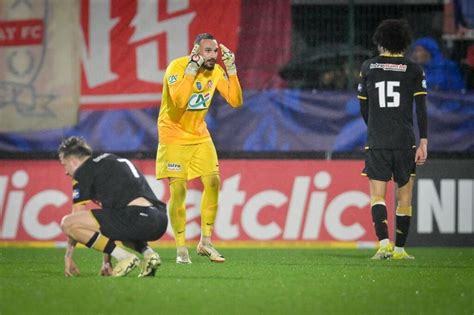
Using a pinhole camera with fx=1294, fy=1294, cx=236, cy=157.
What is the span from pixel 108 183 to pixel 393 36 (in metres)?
3.59

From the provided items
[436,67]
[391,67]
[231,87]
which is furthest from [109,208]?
[436,67]

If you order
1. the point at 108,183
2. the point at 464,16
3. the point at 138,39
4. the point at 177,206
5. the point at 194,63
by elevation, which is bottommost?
the point at 177,206

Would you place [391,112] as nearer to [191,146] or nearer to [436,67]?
[191,146]

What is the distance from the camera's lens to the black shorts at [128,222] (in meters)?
9.50

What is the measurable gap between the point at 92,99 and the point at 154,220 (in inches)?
218

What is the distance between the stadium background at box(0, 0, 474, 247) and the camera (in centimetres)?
1445

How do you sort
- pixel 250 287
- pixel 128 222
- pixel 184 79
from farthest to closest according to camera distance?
1. pixel 184 79
2. pixel 128 222
3. pixel 250 287

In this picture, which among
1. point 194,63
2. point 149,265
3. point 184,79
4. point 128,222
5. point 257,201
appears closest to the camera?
point 128,222

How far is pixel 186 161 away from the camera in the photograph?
38.3 ft

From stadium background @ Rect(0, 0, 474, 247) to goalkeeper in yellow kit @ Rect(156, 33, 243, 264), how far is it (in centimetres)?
267

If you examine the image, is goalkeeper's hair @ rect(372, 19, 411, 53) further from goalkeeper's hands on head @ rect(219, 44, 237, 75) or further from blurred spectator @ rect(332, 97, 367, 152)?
blurred spectator @ rect(332, 97, 367, 152)

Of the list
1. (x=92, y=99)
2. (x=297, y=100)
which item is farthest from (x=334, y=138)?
(x=92, y=99)

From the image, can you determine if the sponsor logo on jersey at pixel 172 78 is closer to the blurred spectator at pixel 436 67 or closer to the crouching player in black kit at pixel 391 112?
the crouching player in black kit at pixel 391 112

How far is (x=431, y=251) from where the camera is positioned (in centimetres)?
1371
